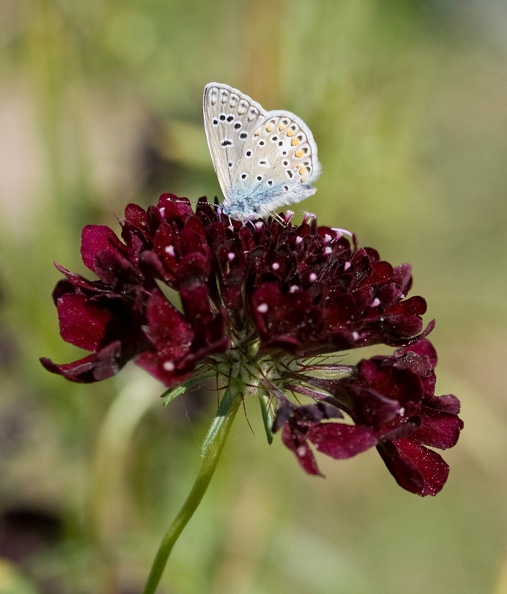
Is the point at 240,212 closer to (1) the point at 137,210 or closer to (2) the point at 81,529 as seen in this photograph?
(1) the point at 137,210

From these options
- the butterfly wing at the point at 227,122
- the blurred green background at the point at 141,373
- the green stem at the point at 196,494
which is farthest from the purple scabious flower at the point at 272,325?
the blurred green background at the point at 141,373

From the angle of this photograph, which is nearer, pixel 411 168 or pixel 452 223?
pixel 411 168

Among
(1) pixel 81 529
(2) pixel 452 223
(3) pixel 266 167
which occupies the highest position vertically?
(2) pixel 452 223

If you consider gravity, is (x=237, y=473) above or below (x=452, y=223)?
below

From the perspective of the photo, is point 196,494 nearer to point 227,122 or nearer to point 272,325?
point 272,325

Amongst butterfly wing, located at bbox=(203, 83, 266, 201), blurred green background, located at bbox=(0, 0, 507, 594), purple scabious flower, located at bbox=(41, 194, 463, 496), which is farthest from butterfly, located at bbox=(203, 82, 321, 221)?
blurred green background, located at bbox=(0, 0, 507, 594)

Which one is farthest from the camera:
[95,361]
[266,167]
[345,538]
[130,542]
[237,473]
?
[345,538]

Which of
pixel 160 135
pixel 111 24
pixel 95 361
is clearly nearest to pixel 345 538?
pixel 160 135
